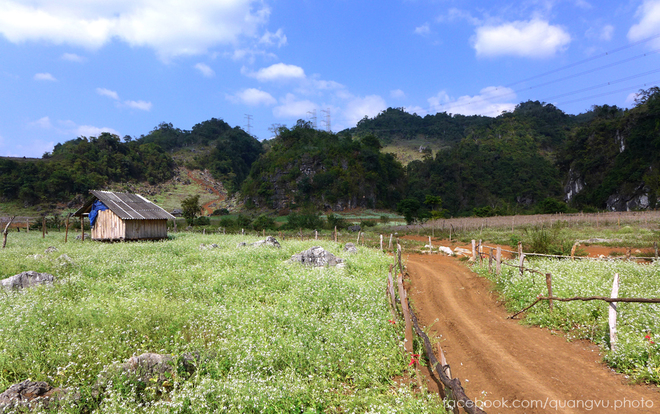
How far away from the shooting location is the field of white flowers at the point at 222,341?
6184mm

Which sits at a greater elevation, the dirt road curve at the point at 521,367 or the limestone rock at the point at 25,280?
the limestone rock at the point at 25,280

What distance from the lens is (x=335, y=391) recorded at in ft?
22.7

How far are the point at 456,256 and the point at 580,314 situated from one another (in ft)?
48.5

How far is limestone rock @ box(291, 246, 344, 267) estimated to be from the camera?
1689 cm

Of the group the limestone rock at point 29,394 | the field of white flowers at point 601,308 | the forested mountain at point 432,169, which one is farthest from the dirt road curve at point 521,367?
the forested mountain at point 432,169

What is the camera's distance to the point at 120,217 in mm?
26859

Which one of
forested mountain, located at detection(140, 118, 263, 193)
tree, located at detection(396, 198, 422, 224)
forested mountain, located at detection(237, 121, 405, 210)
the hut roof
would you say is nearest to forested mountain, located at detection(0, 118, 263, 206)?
forested mountain, located at detection(140, 118, 263, 193)

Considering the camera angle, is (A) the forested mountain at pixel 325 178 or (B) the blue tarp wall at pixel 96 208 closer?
(B) the blue tarp wall at pixel 96 208

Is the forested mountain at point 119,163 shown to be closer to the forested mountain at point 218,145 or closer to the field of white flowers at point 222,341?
the forested mountain at point 218,145

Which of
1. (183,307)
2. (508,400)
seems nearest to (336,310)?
(183,307)

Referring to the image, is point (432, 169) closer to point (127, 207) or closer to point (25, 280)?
point (127, 207)

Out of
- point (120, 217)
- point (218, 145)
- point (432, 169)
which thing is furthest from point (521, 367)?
point (218, 145)

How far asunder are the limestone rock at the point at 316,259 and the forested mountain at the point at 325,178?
244 ft

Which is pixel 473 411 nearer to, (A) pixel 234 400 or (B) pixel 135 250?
(A) pixel 234 400
